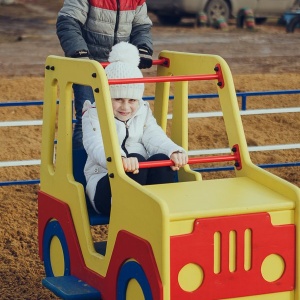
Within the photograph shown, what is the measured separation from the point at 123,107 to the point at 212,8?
1521 centimetres

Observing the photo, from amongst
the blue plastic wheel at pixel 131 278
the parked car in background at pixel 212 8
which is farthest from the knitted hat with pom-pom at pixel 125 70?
the parked car in background at pixel 212 8

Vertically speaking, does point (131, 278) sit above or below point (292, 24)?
above

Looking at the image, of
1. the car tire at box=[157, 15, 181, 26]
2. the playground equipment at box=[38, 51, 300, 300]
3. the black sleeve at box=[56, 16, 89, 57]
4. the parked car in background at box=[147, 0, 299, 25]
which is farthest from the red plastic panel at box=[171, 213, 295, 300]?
the car tire at box=[157, 15, 181, 26]

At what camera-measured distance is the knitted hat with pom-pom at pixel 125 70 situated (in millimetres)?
6066

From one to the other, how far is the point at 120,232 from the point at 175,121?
1.37 metres

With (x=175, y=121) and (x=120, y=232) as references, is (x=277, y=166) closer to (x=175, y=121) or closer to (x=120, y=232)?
(x=175, y=121)

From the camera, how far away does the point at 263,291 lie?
215 inches

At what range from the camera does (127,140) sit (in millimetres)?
6180

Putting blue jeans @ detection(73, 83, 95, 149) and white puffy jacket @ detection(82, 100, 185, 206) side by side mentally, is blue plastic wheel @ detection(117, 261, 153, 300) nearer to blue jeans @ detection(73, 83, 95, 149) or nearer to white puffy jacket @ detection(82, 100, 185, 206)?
white puffy jacket @ detection(82, 100, 185, 206)

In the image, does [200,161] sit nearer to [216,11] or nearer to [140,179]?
[140,179]

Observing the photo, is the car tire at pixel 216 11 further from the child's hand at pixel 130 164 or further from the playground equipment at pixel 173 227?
the child's hand at pixel 130 164

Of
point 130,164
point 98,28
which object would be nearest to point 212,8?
point 98,28

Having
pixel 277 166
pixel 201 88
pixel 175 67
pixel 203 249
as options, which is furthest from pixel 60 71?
pixel 201 88

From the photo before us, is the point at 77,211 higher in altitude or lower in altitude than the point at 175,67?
lower
